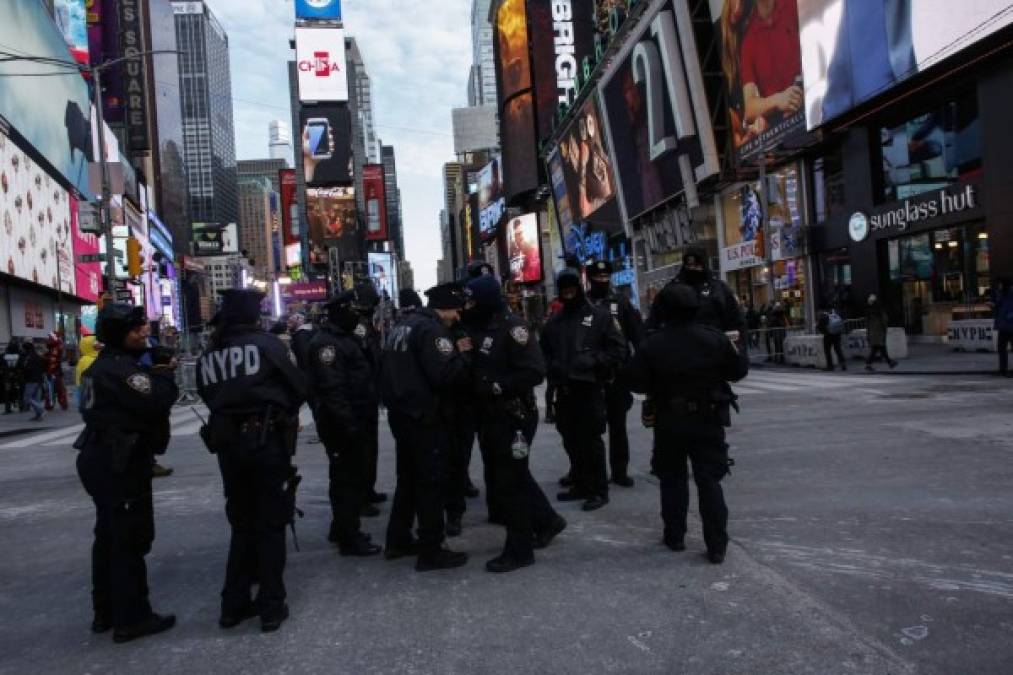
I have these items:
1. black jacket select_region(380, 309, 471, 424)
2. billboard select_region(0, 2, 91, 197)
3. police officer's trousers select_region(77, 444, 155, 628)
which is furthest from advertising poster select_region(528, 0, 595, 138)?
police officer's trousers select_region(77, 444, 155, 628)

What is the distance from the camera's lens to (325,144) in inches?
3472

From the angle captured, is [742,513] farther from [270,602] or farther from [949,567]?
[270,602]

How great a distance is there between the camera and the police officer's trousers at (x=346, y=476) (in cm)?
525

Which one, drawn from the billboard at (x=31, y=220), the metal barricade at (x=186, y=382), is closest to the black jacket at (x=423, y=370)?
the metal barricade at (x=186, y=382)

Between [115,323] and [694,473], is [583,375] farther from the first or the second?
[115,323]

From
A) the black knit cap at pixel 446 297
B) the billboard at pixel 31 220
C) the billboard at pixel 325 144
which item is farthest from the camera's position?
the billboard at pixel 325 144

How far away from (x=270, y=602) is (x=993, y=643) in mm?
3449

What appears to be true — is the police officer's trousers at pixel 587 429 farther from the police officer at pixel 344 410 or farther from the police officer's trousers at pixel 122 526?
the police officer's trousers at pixel 122 526

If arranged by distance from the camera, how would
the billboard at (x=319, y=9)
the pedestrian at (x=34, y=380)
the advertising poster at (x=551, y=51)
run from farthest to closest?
the billboard at (x=319, y=9), the advertising poster at (x=551, y=51), the pedestrian at (x=34, y=380)

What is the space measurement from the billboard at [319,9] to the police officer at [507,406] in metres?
96.4

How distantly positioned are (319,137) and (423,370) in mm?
89709

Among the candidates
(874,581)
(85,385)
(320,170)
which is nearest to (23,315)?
(85,385)

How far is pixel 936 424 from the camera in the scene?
8.71 meters

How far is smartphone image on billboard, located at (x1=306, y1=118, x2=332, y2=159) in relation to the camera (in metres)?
87.6
